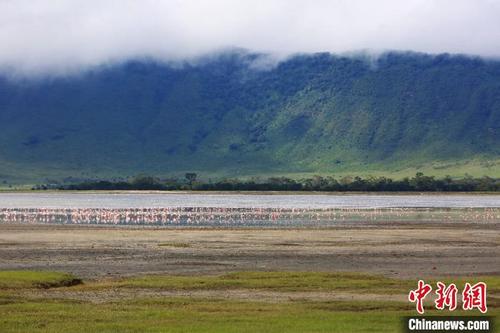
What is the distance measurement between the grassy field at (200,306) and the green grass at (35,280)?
4 centimetres

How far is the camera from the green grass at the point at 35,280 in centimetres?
4066

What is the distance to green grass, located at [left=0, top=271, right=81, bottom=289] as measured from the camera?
133 feet

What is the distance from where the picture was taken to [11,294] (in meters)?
38.1

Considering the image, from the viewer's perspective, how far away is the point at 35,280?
1644 inches

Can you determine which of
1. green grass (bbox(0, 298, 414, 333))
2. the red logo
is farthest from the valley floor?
the red logo

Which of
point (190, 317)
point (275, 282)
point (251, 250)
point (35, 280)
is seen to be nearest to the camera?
point (190, 317)

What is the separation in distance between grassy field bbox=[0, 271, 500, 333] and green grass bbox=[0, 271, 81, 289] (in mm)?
39

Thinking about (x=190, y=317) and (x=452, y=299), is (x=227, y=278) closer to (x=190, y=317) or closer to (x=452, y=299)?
(x=190, y=317)

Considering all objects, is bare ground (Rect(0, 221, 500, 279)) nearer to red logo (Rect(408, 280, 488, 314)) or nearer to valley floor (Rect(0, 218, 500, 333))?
valley floor (Rect(0, 218, 500, 333))

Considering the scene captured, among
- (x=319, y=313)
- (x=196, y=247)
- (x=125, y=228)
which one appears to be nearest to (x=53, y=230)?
(x=125, y=228)

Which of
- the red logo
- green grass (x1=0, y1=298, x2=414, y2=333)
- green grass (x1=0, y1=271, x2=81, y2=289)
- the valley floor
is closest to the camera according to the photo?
green grass (x1=0, y1=298, x2=414, y2=333)

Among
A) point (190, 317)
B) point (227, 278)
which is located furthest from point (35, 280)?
point (190, 317)

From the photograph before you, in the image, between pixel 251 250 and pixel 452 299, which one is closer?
pixel 452 299

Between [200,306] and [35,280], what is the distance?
8953 mm
